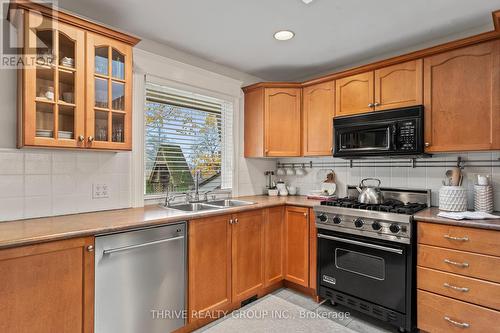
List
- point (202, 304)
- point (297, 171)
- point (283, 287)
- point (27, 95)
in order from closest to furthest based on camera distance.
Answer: point (27, 95) < point (202, 304) < point (283, 287) < point (297, 171)

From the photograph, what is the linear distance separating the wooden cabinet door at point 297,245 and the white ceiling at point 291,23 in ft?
5.24

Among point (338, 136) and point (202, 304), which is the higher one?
point (338, 136)

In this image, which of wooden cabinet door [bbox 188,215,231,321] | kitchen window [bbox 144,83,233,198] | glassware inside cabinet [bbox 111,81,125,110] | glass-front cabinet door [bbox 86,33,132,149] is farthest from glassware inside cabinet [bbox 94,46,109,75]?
wooden cabinet door [bbox 188,215,231,321]

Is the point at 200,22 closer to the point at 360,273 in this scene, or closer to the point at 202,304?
the point at 202,304

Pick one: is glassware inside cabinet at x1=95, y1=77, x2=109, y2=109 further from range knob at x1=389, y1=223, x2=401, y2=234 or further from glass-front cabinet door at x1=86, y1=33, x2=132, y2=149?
range knob at x1=389, y1=223, x2=401, y2=234

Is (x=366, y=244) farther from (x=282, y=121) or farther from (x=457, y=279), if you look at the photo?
(x=282, y=121)

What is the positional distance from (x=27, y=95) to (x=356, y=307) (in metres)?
2.81

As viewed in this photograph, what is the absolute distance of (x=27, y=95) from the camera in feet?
5.43

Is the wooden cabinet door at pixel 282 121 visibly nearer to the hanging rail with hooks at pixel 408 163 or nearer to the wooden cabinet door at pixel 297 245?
the hanging rail with hooks at pixel 408 163

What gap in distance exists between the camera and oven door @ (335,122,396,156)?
2.41 meters

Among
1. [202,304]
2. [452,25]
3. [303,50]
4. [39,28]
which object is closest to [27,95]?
[39,28]

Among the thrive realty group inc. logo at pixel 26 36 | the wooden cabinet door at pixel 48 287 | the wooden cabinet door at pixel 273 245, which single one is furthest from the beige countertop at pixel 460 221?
the thrive realty group inc. logo at pixel 26 36

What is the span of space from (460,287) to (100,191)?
2.68 m

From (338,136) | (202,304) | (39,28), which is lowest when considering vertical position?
(202,304)
